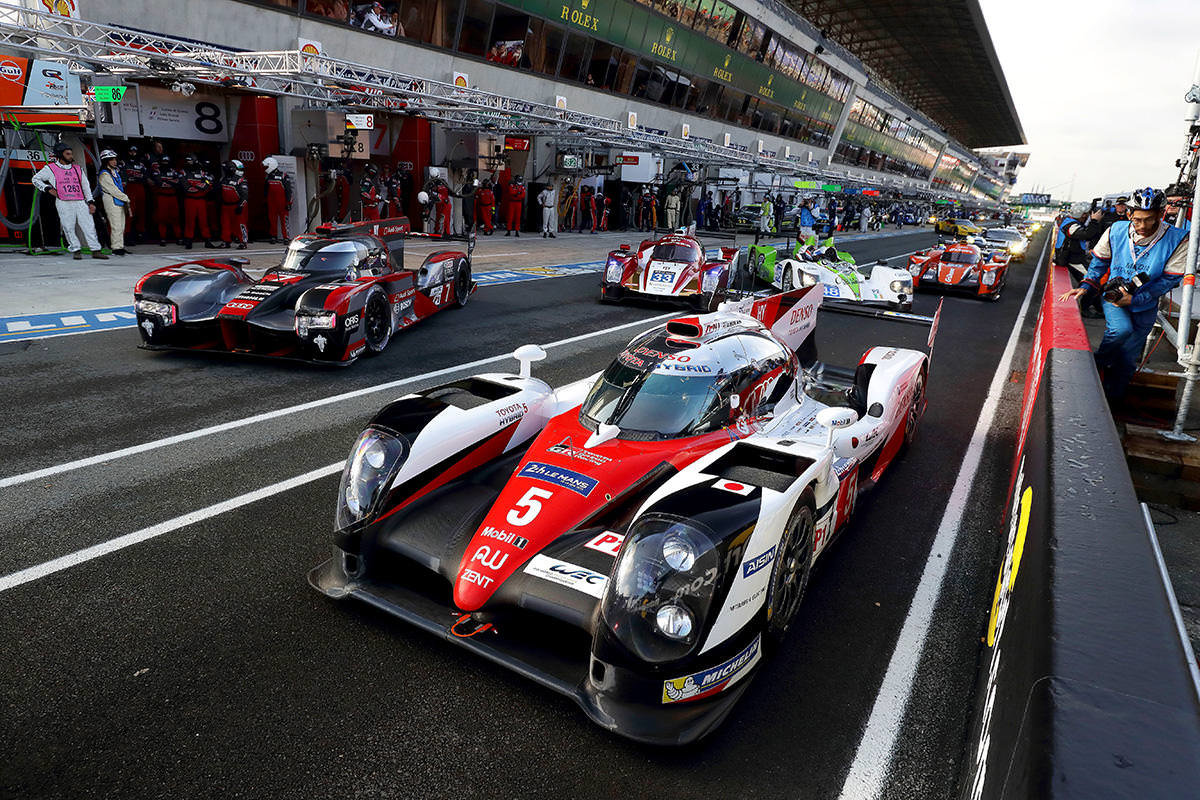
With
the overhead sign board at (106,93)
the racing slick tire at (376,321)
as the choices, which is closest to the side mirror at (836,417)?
the racing slick tire at (376,321)

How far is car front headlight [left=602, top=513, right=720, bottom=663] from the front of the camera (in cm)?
259

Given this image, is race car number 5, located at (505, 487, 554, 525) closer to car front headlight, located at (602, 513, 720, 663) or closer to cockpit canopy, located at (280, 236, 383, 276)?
car front headlight, located at (602, 513, 720, 663)

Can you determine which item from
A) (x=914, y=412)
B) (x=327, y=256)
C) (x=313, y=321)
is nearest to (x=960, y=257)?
(x=914, y=412)

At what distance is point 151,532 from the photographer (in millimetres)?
4016

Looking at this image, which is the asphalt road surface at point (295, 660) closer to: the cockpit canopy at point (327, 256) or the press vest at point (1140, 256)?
the press vest at point (1140, 256)

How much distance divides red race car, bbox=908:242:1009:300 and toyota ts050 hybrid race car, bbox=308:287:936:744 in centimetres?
1334

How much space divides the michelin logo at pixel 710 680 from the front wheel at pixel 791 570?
0.28 meters

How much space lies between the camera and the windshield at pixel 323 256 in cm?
854

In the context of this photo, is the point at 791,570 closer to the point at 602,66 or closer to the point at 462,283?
the point at 462,283

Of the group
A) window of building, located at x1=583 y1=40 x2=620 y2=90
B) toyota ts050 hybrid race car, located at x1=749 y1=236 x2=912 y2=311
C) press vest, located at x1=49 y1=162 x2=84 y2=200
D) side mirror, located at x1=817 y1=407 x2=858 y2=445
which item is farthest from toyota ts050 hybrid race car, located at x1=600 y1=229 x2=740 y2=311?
window of building, located at x1=583 y1=40 x2=620 y2=90

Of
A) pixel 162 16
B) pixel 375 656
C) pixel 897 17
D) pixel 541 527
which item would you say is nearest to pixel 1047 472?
pixel 541 527

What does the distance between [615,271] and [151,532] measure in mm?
9684

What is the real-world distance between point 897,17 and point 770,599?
201 feet

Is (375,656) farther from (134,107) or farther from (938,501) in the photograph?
(134,107)
